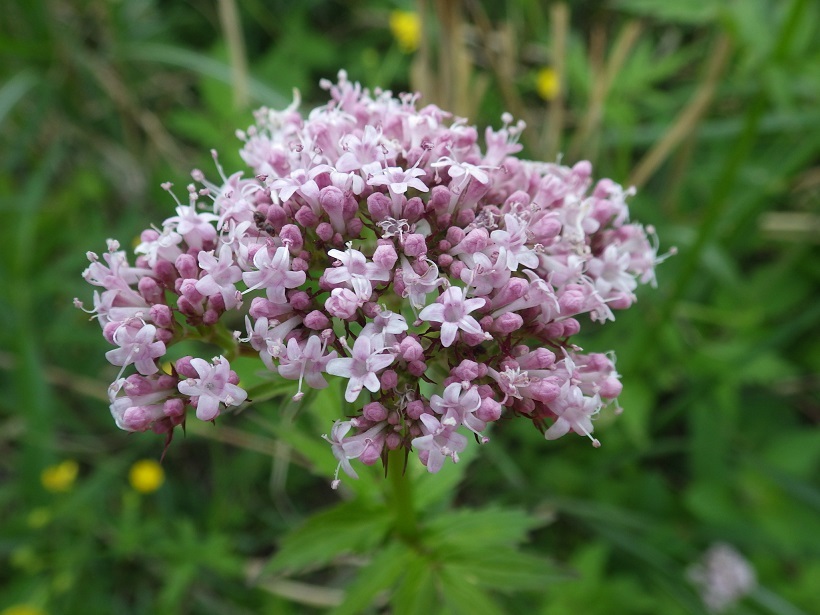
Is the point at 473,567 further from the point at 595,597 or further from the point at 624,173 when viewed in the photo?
the point at 624,173

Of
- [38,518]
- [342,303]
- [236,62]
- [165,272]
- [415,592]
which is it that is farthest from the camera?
[236,62]

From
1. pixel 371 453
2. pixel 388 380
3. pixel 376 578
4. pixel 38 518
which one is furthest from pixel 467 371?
pixel 38 518

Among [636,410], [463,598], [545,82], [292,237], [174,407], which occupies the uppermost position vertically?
[292,237]

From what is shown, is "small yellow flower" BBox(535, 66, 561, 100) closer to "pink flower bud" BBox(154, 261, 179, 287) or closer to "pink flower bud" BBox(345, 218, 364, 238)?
"pink flower bud" BBox(345, 218, 364, 238)

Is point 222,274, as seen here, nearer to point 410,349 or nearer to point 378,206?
point 378,206

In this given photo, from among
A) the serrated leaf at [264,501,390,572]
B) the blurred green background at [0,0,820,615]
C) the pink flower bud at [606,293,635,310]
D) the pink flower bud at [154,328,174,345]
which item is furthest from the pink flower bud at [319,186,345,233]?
the blurred green background at [0,0,820,615]

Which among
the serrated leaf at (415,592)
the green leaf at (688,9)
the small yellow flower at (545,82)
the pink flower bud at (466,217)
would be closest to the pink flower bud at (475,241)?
the pink flower bud at (466,217)
